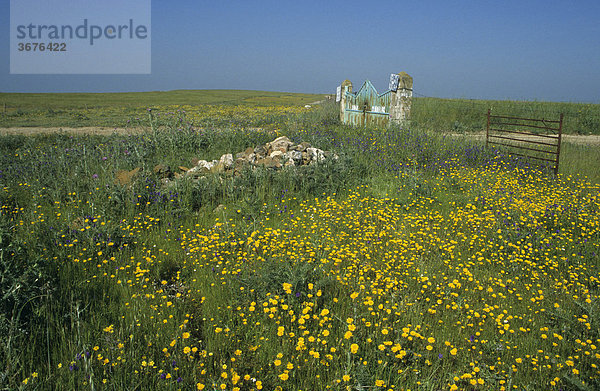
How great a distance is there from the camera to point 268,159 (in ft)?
27.2

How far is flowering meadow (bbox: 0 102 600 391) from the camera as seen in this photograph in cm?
265

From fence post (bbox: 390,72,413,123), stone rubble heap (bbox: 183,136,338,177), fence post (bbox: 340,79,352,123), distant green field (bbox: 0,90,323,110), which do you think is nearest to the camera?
stone rubble heap (bbox: 183,136,338,177)

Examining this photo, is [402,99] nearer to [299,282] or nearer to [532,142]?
[532,142]

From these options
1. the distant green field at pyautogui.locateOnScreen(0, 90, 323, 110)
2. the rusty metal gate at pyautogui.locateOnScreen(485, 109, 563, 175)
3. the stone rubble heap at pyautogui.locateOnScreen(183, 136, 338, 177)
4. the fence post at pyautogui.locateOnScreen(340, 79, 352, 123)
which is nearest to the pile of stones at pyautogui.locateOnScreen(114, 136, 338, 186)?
the stone rubble heap at pyautogui.locateOnScreen(183, 136, 338, 177)

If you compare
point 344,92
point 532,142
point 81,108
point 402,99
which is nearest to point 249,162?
point 402,99

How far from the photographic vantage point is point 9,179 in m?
7.26

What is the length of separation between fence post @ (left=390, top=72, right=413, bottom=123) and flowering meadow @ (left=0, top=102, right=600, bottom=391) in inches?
203

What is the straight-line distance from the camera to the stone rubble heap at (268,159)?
25.4ft

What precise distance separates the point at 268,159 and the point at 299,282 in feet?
16.9

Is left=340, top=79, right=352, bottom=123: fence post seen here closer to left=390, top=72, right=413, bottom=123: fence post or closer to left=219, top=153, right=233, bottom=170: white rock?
left=390, top=72, right=413, bottom=123: fence post

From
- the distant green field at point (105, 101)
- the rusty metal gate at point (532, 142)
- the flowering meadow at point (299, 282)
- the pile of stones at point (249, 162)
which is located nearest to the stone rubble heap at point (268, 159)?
the pile of stones at point (249, 162)

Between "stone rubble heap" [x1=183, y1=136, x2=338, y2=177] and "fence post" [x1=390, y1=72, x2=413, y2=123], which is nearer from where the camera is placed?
"stone rubble heap" [x1=183, y1=136, x2=338, y2=177]

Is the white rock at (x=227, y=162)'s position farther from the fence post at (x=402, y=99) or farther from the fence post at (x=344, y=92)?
the fence post at (x=344, y=92)

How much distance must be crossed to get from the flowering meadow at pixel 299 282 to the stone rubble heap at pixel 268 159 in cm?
58
